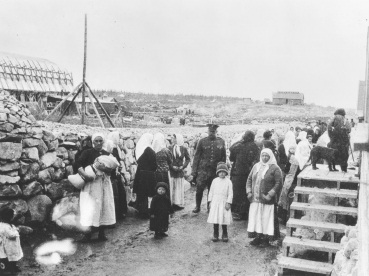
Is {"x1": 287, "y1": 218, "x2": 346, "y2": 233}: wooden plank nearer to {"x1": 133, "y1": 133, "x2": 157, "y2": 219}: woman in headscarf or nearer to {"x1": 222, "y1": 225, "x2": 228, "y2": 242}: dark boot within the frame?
{"x1": 222, "y1": 225, "x2": 228, "y2": 242}: dark boot

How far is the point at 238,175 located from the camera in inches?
338

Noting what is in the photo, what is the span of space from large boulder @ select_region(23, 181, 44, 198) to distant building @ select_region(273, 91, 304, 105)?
59258mm

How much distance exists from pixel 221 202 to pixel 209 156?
180 centimetres

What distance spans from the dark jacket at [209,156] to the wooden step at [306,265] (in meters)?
3.38

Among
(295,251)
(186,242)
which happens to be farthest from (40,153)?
(295,251)

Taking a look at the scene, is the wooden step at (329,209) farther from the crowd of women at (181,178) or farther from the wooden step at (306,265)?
the wooden step at (306,265)

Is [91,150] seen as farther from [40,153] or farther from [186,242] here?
[186,242]

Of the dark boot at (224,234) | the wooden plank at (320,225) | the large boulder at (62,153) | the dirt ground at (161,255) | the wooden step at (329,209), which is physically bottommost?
the dirt ground at (161,255)

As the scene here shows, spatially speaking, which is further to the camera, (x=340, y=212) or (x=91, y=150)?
(x=91, y=150)

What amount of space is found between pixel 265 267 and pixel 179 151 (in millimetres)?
3752

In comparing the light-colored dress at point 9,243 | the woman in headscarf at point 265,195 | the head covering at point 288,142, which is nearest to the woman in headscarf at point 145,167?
the woman in headscarf at point 265,195

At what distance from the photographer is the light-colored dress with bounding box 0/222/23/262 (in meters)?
5.40

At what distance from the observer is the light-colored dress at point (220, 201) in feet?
23.6

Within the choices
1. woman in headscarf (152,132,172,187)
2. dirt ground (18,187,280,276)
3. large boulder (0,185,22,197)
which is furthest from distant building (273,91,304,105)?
large boulder (0,185,22,197)
